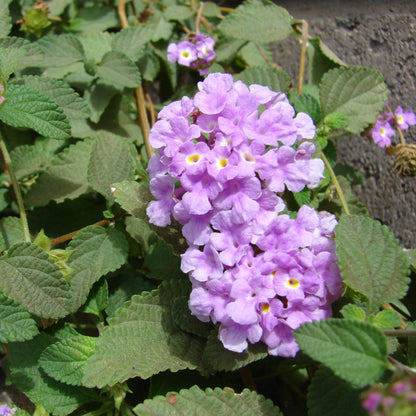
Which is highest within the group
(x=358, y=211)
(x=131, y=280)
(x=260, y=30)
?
(x=260, y=30)

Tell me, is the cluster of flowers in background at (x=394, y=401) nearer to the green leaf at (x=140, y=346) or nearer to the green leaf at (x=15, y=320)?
the green leaf at (x=140, y=346)

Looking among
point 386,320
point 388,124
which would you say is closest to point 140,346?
point 386,320

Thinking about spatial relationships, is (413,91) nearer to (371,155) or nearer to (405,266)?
(371,155)

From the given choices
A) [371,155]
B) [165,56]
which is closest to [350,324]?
[371,155]

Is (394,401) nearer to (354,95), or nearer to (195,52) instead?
(354,95)

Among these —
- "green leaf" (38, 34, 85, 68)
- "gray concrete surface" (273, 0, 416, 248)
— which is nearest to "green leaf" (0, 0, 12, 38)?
"green leaf" (38, 34, 85, 68)

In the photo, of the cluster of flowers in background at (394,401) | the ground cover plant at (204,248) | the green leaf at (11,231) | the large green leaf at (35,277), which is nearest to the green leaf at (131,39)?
the ground cover plant at (204,248)

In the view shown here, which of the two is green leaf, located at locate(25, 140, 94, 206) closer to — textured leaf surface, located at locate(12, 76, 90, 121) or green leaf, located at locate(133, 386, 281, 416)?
textured leaf surface, located at locate(12, 76, 90, 121)
